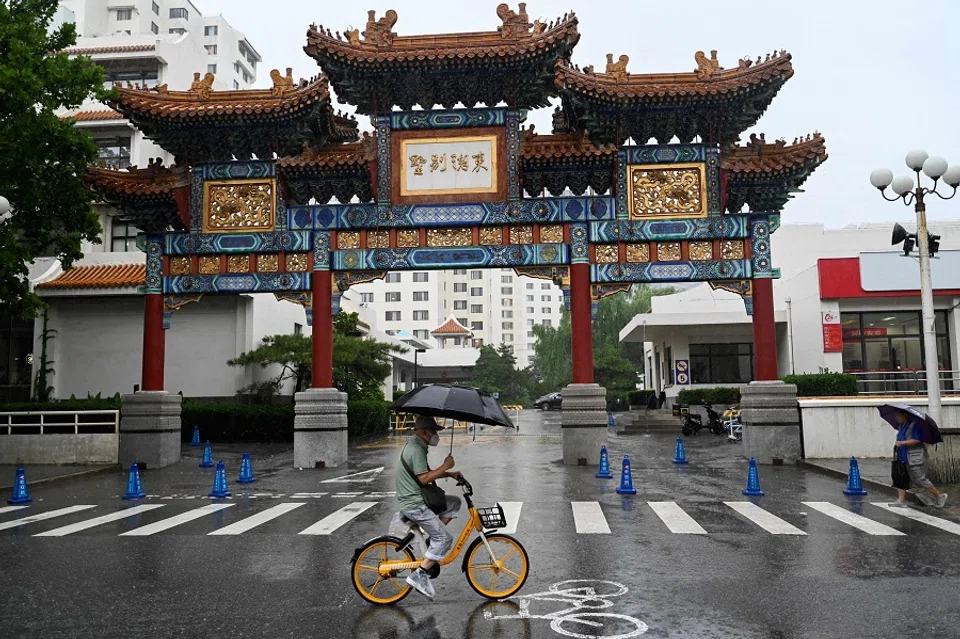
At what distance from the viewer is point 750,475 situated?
48.1 feet

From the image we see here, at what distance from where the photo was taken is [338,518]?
12266 mm

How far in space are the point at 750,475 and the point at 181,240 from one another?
49.2 ft

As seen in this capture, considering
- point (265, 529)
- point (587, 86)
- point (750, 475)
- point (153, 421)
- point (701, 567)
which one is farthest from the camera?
point (153, 421)

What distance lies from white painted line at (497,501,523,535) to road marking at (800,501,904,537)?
469cm

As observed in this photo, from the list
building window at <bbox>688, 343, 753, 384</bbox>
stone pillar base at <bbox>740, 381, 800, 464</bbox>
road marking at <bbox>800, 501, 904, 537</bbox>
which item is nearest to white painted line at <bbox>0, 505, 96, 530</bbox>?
road marking at <bbox>800, 501, 904, 537</bbox>

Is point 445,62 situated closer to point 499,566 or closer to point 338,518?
point 338,518

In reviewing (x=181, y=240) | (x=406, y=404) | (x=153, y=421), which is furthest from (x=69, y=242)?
(x=406, y=404)

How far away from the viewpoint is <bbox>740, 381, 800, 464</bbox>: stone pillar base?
1955 centimetres

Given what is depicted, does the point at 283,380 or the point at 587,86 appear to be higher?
the point at 587,86

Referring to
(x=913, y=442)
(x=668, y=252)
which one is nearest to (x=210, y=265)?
(x=668, y=252)

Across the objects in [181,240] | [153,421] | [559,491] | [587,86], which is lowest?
[559,491]

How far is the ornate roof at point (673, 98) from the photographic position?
62.8 ft

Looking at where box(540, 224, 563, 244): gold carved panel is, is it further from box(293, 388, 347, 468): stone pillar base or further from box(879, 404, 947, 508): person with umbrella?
box(879, 404, 947, 508): person with umbrella

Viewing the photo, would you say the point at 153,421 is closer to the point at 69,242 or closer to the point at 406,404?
the point at 69,242
